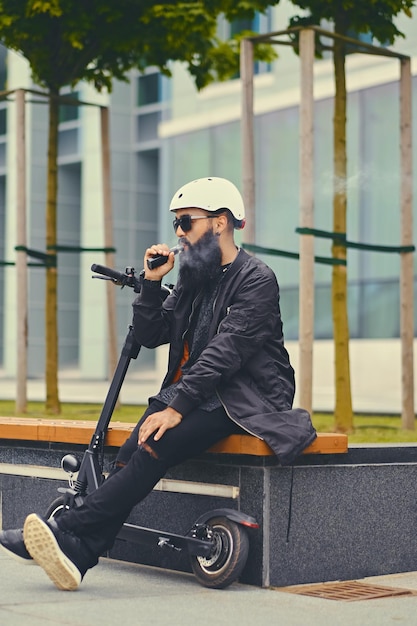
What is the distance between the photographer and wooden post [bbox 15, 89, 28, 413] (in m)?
14.2

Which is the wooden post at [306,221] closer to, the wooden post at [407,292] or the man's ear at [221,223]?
the wooden post at [407,292]

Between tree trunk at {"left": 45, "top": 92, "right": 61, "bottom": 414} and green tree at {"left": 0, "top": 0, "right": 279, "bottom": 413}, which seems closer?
green tree at {"left": 0, "top": 0, "right": 279, "bottom": 413}

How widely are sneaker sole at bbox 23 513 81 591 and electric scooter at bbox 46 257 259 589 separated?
1.53ft

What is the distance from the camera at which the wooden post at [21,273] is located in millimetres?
14234

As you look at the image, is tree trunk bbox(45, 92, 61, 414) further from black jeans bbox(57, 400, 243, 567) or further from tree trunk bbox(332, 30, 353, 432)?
black jeans bbox(57, 400, 243, 567)

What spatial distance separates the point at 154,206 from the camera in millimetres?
38250

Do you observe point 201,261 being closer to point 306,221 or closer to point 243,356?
point 243,356

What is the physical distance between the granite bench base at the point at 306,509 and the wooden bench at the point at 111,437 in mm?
73

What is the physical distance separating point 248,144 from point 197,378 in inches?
265

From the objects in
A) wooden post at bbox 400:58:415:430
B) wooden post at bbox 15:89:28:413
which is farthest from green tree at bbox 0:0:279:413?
wooden post at bbox 400:58:415:430

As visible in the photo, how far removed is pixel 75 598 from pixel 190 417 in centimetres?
86

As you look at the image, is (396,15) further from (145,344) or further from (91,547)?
(91,547)

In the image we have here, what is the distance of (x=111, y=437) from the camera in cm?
616

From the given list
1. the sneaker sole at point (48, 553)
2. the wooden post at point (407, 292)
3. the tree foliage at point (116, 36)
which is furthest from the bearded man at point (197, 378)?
the tree foliage at point (116, 36)
